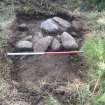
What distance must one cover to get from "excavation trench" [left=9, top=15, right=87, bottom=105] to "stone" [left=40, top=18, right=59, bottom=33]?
1.49 ft

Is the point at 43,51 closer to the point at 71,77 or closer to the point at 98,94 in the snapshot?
the point at 71,77

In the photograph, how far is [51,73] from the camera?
3635 mm

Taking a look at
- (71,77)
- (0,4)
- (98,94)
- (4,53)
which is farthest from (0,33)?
(98,94)

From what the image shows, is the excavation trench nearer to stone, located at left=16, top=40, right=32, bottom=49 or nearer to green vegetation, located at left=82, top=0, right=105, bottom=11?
stone, located at left=16, top=40, right=32, bottom=49

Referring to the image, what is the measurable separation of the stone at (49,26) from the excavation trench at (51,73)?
1.49 ft

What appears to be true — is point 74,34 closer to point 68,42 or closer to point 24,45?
point 68,42

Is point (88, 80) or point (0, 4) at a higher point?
point (0, 4)

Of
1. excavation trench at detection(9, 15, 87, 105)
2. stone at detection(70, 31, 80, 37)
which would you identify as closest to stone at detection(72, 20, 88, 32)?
stone at detection(70, 31, 80, 37)

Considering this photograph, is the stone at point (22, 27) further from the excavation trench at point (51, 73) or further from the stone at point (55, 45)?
the stone at point (55, 45)

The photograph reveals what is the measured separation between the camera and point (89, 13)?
15.6ft

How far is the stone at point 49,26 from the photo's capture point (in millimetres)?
4180

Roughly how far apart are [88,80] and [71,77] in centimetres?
19

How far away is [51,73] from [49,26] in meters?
0.78

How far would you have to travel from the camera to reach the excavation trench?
342cm
